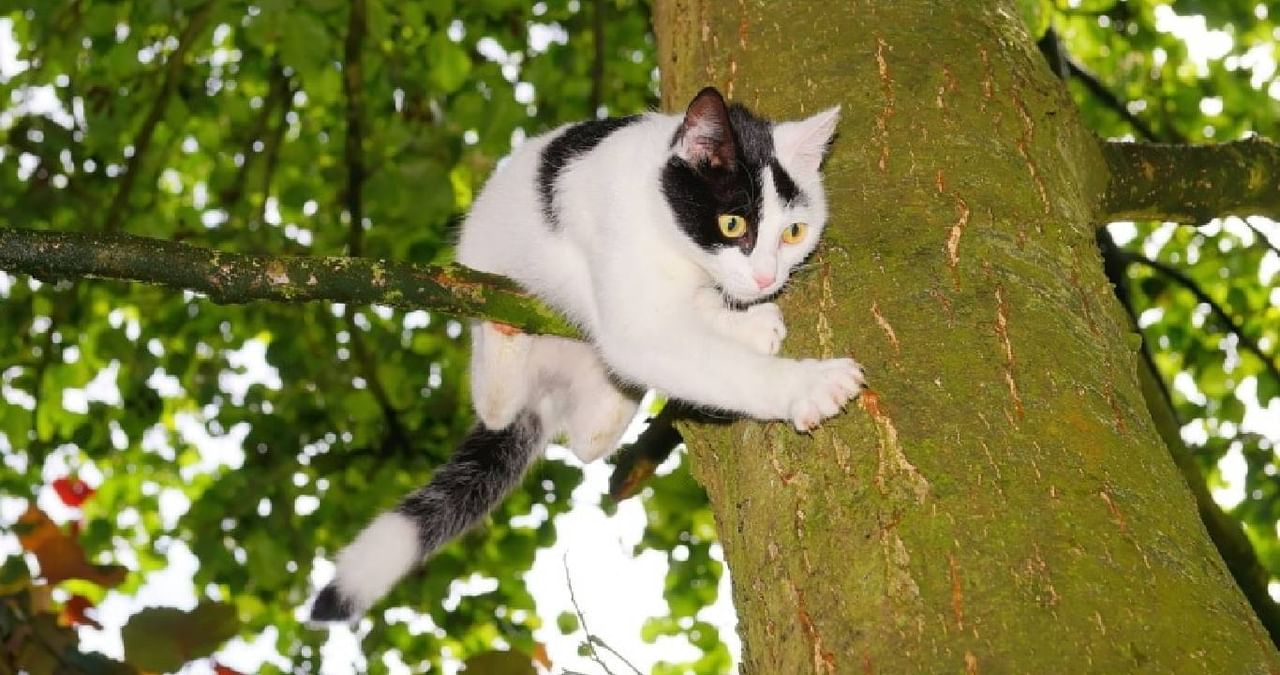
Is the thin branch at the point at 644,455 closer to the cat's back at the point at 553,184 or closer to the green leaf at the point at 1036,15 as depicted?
the cat's back at the point at 553,184

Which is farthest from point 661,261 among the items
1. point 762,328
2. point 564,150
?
point 564,150

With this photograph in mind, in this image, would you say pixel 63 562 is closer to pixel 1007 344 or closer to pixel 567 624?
pixel 1007 344

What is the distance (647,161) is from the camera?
9.77ft

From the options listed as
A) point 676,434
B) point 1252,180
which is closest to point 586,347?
point 676,434

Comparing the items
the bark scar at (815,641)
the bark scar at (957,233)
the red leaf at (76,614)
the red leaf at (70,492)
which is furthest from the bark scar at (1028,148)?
the red leaf at (70,492)

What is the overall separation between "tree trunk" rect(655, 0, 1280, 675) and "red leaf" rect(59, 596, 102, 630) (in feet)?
5.84

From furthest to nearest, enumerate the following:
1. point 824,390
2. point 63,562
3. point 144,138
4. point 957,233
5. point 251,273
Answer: point 144,138 → point 63,562 → point 251,273 → point 957,233 → point 824,390

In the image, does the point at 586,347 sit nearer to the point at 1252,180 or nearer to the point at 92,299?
the point at 1252,180

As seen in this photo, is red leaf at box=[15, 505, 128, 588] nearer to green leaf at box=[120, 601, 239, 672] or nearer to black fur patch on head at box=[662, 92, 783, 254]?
green leaf at box=[120, 601, 239, 672]

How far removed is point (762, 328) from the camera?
268 cm

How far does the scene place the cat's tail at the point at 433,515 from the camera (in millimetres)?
3131

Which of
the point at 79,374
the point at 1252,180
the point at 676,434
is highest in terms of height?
the point at 1252,180

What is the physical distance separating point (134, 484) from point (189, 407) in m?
0.64

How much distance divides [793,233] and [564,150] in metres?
0.88
